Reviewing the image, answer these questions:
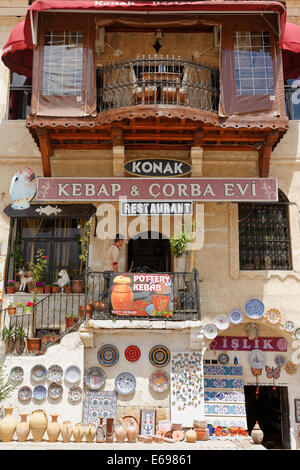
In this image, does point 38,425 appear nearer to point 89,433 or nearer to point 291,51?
point 89,433

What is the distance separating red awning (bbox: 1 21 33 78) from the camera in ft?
42.3

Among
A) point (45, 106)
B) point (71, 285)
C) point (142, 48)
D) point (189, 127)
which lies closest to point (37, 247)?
point (71, 285)

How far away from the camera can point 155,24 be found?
12883mm

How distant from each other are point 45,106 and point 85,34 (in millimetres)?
2263

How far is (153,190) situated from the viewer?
40.8ft

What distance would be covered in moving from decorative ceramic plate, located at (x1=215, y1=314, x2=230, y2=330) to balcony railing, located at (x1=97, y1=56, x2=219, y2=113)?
17.5 ft

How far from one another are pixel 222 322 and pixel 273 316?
1.36 m

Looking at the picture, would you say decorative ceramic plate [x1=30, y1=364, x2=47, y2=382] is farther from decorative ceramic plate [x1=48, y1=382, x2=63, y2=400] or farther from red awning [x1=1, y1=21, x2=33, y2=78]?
red awning [x1=1, y1=21, x2=33, y2=78]

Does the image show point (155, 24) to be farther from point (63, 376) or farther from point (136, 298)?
point (63, 376)

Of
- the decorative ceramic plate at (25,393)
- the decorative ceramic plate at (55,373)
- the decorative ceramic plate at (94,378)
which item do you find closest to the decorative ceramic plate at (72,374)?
the decorative ceramic plate at (55,373)

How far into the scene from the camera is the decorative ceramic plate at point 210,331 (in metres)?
12.4

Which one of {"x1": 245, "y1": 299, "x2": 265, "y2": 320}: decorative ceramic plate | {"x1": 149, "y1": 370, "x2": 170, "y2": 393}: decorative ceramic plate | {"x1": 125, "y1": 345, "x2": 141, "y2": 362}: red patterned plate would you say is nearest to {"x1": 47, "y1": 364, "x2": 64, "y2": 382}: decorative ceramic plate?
{"x1": 125, "y1": 345, "x2": 141, "y2": 362}: red patterned plate

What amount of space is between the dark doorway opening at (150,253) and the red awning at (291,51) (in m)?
6.12

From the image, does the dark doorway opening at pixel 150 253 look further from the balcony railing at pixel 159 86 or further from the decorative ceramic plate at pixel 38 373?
the decorative ceramic plate at pixel 38 373
